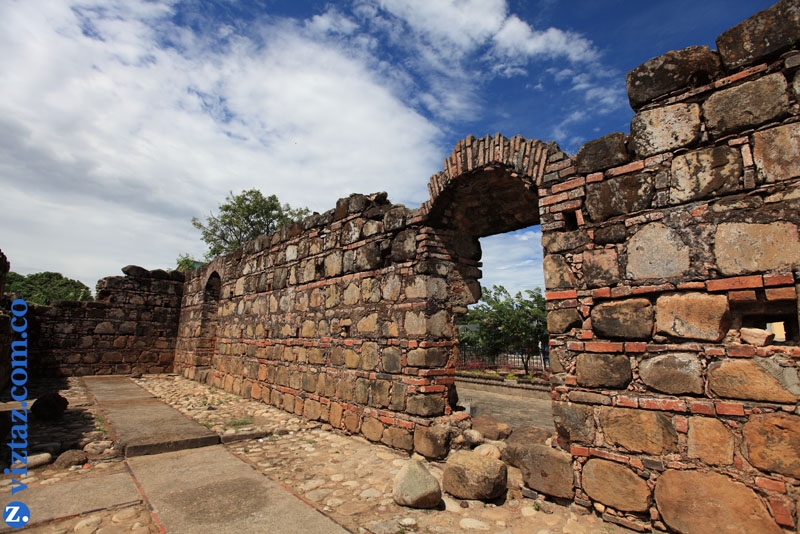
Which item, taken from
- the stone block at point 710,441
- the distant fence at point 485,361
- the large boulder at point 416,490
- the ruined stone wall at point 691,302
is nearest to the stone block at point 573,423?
the ruined stone wall at point 691,302

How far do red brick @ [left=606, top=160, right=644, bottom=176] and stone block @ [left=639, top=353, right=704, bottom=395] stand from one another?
49.8 inches

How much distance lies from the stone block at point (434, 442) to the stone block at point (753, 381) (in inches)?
89.0

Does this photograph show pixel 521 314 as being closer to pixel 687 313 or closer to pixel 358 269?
pixel 358 269

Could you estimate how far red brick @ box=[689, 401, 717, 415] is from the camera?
8.10 ft

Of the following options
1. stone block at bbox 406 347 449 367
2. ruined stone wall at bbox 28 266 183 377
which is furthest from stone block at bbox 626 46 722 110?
ruined stone wall at bbox 28 266 183 377

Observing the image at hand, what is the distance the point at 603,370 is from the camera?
2.95 metres

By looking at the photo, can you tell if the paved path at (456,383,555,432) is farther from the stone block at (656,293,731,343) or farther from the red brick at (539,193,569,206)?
the stone block at (656,293,731,343)

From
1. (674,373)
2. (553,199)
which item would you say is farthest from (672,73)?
(674,373)

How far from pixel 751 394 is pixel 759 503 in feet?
1.84

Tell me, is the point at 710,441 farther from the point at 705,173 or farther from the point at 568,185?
the point at 568,185

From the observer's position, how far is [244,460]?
402cm

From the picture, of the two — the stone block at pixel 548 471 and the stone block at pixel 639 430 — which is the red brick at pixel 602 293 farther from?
the stone block at pixel 548 471

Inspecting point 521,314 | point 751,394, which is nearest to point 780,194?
point 751,394

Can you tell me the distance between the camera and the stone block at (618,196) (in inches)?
114
